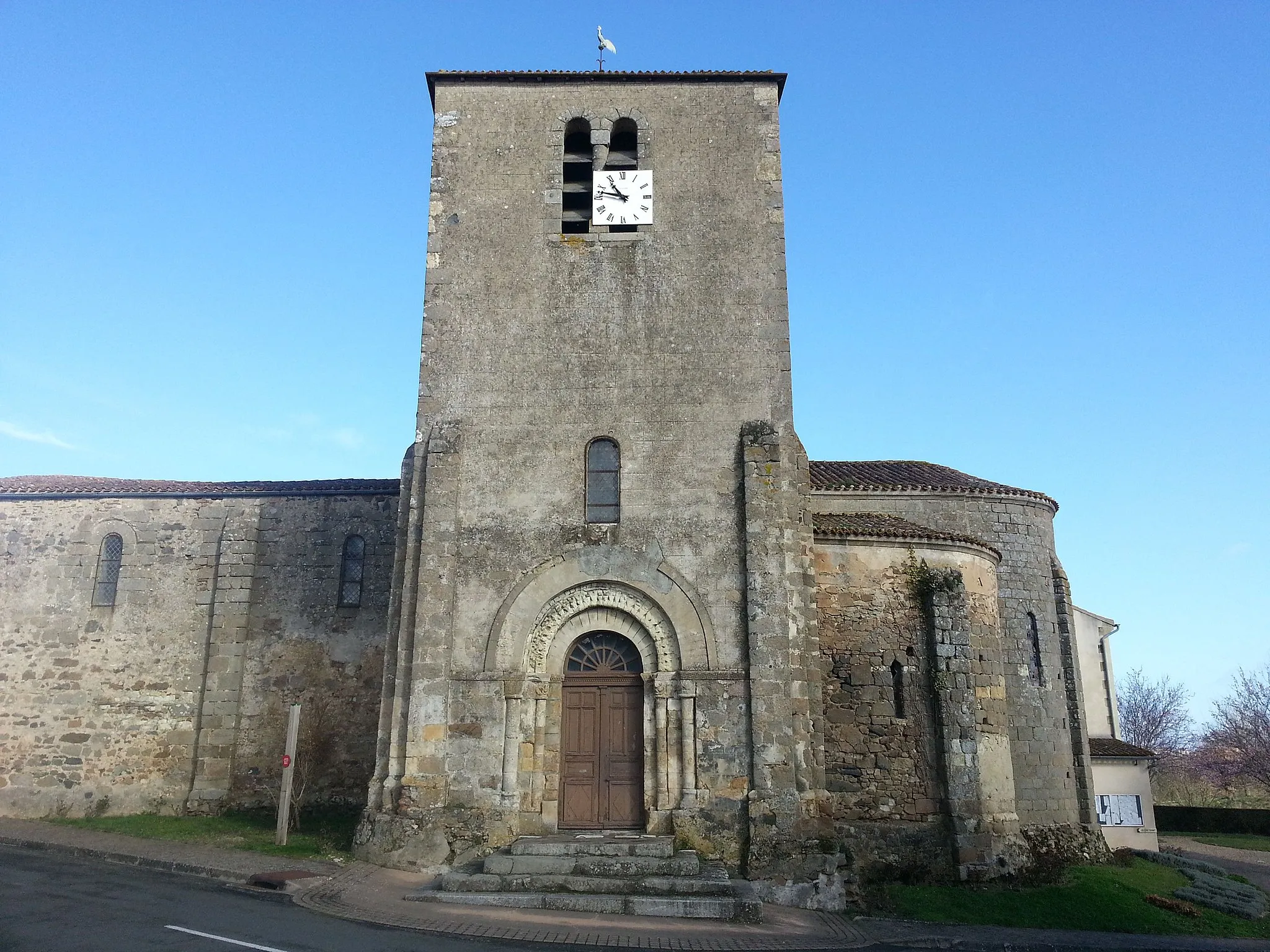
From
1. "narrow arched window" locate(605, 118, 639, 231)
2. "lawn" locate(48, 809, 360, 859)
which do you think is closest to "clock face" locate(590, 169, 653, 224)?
"narrow arched window" locate(605, 118, 639, 231)

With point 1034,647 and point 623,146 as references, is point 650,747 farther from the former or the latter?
point 623,146

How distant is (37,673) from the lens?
1881cm

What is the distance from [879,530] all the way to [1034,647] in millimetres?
6126

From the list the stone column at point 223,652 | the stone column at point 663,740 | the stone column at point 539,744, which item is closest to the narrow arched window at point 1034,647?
the stone column at point 663,740

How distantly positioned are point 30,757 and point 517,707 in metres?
11.3

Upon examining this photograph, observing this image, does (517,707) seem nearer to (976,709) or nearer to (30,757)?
(976,709)

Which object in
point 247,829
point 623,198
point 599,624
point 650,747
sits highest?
point 623,198

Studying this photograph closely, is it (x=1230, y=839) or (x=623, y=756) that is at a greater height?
(x=623, y=756)

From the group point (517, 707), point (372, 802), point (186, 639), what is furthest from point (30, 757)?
point (517, 707)

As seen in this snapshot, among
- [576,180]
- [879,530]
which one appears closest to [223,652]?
[576,180]

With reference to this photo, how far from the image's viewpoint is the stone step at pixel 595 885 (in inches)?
459

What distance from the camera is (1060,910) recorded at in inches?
540

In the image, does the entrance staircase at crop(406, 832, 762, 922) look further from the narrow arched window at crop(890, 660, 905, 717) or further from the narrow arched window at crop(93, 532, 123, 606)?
the narrow arched window at crop(93, 532, 123, 606)

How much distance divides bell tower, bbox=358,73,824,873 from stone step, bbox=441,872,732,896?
3.88ft
